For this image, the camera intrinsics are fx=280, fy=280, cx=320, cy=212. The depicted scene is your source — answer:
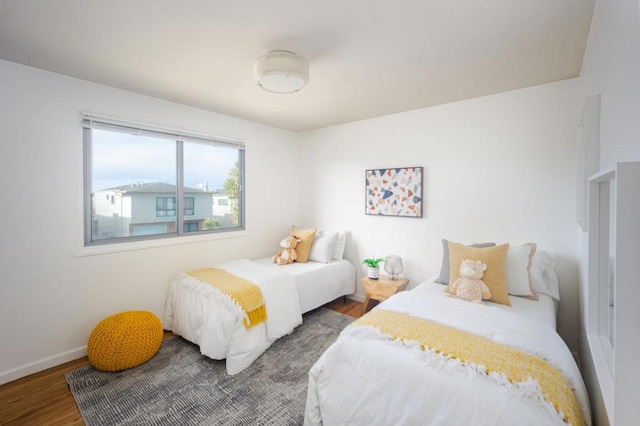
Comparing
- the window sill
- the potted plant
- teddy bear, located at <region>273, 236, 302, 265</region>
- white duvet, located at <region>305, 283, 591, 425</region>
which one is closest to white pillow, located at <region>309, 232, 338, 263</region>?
teddy bear, located at <region>273, 236, 302, 265</region>

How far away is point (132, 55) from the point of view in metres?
2.09

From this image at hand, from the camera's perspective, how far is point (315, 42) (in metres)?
1.92

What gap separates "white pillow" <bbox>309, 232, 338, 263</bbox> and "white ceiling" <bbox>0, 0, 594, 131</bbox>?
6.06 feet

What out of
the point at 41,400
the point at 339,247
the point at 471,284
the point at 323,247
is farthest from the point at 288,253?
the point at 41,400

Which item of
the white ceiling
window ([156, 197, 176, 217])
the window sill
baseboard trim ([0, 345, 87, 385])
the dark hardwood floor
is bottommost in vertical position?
the dark hardwood floor

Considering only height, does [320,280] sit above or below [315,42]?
below

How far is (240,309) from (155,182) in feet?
5.82

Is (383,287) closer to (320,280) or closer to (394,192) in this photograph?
(320,280)

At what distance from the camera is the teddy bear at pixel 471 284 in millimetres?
2158

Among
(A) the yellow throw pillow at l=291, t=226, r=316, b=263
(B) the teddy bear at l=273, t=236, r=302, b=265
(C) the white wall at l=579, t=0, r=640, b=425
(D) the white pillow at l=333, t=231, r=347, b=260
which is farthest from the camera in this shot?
(D) the white pillow at l=333, t=231, r=347, b=260

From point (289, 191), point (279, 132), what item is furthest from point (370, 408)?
point (279, 132)

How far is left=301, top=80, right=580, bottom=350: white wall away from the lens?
8.19ft

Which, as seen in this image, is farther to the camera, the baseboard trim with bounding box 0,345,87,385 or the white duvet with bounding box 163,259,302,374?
the white duvet with bounding box 163,259,302,374

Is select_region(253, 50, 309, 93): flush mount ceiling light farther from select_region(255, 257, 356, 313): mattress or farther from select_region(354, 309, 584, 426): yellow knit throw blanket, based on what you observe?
select_region(255, 257, 356, 313): mattress
